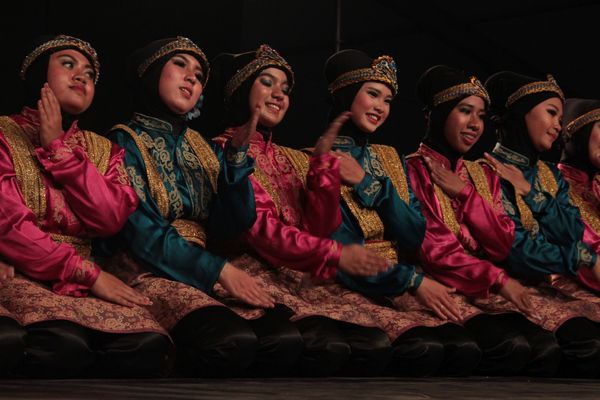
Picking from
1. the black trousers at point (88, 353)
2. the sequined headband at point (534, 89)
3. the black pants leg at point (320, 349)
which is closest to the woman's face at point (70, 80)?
the black trousers at point (88, 353)

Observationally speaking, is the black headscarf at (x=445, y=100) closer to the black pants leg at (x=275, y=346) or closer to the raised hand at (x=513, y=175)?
the raised hand at (x=513, y=175)

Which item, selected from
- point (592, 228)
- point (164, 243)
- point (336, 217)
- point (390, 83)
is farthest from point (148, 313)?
point (592, 228)

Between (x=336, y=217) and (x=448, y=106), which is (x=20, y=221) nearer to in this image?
(x=336, y=217)

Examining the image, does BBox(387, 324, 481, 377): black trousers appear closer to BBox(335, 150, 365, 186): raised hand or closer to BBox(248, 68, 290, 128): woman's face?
BBox(335, 150, 365, 186): raised hand

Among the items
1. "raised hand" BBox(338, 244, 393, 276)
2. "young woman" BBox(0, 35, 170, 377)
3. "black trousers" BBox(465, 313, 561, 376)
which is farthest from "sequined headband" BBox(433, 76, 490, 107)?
"young woman" BBox(0, 35, 170, 377)

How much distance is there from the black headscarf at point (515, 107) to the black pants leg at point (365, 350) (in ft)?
4.30

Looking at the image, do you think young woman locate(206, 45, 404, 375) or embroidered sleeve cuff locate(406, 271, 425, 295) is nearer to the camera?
young woman locate(206, 45, 404, 375)

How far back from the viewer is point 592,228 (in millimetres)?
4391

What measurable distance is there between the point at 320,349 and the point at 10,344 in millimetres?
975

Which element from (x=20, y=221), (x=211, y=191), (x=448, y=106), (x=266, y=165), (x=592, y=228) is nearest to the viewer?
(x=20, y=221)

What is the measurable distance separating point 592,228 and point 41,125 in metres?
2.43

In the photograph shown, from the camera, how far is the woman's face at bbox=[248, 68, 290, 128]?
11.8 ft

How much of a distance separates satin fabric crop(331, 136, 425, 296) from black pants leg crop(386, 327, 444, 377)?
186 mm

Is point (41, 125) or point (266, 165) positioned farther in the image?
point (266, 165)
